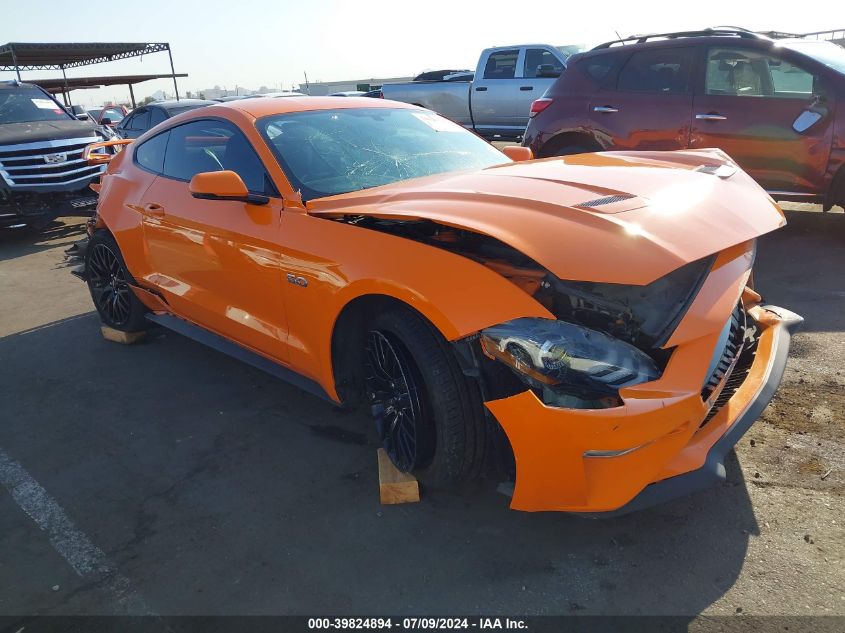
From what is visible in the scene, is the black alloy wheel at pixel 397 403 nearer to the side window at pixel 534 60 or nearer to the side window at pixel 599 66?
the side window at pixel 599 66

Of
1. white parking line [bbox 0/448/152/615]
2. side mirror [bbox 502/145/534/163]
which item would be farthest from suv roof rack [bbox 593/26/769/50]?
white parking line [bbox 0/448/152/615]

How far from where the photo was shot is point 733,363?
258 cm

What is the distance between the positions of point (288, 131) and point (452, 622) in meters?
Result: 2.57

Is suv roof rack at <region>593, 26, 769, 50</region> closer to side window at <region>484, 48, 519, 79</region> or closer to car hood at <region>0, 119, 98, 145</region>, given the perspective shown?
side window at <region>484, 48, 519, 79</region>

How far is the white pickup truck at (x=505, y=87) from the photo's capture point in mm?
12227

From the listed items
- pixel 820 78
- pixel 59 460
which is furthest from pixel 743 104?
pixel 59 460

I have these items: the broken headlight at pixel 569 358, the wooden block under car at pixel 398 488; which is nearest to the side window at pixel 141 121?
the wooden block under car at pixel 398 488

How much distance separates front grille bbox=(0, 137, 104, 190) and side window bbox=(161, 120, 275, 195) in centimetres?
495

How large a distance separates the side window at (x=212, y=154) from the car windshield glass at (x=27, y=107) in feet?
23.1

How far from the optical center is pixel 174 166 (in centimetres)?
406

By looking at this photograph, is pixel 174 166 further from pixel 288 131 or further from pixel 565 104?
pixel 565 104

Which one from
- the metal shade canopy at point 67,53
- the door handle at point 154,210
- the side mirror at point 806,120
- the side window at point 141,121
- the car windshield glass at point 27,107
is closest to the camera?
the door handle at point 154,210

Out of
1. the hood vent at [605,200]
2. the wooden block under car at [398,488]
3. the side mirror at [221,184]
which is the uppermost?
the side mirror at [221,184]

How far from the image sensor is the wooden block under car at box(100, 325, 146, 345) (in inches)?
187
